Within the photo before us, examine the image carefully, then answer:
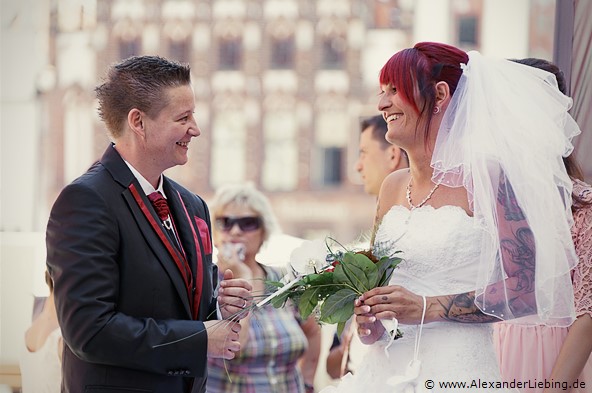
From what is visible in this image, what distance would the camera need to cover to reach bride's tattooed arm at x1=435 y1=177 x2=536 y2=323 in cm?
274

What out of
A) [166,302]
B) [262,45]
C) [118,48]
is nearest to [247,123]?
[262,45]

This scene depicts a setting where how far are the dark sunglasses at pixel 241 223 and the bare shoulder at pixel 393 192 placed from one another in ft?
6.20

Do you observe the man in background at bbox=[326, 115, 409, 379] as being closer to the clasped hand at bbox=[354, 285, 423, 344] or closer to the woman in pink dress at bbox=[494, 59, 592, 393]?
the woman in pink dress at bbox=[494, 59, 592, 393]

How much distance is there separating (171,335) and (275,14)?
86.3 feet

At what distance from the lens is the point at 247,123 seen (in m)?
28.2

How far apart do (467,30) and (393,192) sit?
25.5 meters

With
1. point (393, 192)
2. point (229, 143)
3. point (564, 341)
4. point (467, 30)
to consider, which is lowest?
point (229, 143)

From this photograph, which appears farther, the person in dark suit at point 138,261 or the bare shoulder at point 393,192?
the bare shoulder at point 393,192

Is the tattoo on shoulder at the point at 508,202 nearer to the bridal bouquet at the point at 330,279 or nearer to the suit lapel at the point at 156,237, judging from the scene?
the bridal bouquet at the point at 330,279

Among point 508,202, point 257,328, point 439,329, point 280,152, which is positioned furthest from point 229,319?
point 280,152

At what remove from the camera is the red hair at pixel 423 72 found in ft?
9.60

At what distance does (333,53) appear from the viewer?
1114 inches

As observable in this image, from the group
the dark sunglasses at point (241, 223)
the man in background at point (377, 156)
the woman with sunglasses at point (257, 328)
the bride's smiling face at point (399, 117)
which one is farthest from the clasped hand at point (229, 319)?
the dark sunglasses at point (241, 223)

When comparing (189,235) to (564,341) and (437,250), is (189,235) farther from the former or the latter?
(564,341)
